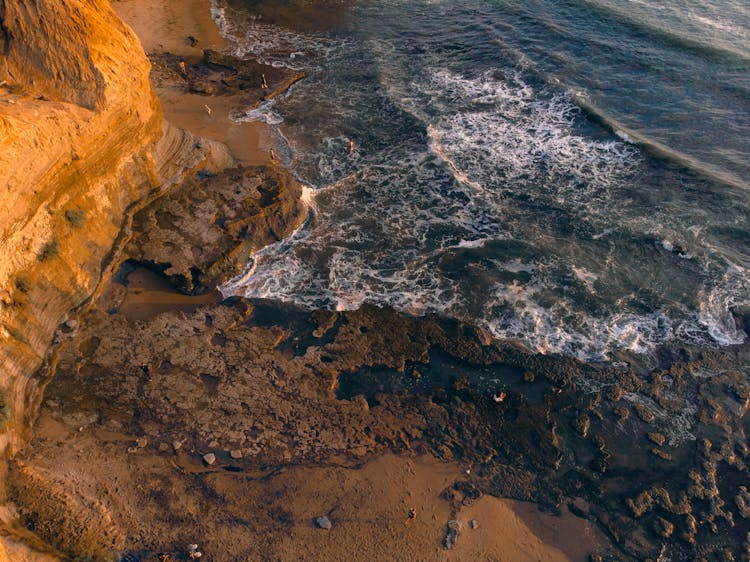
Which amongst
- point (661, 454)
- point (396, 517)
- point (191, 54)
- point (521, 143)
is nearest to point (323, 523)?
point (396, 517)

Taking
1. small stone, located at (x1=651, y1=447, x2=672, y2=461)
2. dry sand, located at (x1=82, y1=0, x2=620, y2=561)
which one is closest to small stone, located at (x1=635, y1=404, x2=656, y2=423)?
small stone, located at (x1=651, y1=447, x2=672, y2=461)

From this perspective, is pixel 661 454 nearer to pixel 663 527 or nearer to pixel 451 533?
pixel 663 527

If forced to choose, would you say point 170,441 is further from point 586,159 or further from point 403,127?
point 586,159

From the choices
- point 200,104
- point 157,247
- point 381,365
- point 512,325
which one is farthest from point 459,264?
point 200,104

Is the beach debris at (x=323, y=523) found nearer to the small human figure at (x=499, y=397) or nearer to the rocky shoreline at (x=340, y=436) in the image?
the rocky shoreline at (x=340, y=436)

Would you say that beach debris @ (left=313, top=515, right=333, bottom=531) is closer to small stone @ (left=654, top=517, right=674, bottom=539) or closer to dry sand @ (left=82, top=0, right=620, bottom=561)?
dry sand @ (left=82, top=0, right=620, bottom=561)

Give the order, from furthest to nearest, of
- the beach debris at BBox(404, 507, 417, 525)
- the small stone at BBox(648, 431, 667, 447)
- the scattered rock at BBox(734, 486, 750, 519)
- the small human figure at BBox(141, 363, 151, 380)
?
1. the small human figure at BBox(141, 363, 151, 380)
2. the small stone at BBox(648, 431, 667, 447)
3. the scattered rock at BBox(734, 486, 750, 519)
4. the beach debris at BBox(404, 507, 417, 525)
